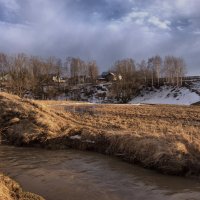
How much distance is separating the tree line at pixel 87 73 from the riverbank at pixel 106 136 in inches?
2475

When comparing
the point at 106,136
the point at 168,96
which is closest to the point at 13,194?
the point at 106,136

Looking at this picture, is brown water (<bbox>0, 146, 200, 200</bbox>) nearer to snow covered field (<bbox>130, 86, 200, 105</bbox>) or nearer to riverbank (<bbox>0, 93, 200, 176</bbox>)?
riverbank (<bbox>0, 93, 200, 176</bbox>)

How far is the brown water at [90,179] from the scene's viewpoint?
1293 centimetres

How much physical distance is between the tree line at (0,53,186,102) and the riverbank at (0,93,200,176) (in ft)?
206

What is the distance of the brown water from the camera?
42.4 ft

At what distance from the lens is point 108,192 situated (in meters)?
13.2

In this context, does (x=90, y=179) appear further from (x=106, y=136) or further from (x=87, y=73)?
(x=87, y=73)

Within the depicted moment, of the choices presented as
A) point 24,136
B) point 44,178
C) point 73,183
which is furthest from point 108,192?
point 24,136

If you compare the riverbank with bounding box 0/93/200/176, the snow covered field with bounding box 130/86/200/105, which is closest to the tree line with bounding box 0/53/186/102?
the snow covered field with bounding box 130/86/200/105

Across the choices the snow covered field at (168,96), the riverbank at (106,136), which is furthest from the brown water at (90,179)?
the snow covered field at (168,96)

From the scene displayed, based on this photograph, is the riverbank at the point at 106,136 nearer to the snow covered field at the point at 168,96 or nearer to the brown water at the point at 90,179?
the brown water at the point at 90,179

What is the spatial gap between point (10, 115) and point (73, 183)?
1430 cm

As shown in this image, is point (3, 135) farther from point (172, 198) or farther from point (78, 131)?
point (172, 198)

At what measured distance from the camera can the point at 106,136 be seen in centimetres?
2095
